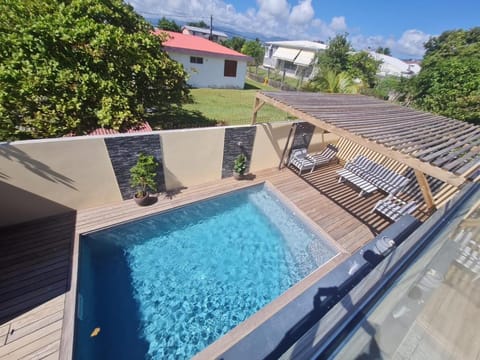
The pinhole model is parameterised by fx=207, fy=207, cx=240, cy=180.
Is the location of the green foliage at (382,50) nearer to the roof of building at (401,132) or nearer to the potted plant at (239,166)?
the roof of building at (401,132)

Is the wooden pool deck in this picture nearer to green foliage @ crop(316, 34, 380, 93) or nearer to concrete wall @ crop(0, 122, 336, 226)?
concrete wall @ crop(0, 122, 336, 226)

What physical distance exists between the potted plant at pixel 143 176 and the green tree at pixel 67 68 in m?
1.34

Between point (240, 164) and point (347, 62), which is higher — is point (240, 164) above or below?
below

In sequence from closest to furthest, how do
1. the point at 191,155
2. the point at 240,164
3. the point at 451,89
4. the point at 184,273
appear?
the point at 184,273 → the point at 191,155 → the point at 240,164 → the point at 451,89

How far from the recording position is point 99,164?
519 cm

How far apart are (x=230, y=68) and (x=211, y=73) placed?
1.93 meters

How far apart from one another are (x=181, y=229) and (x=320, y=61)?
69.4ft

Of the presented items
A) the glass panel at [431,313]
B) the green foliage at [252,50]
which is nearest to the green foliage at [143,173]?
the glass panel at [431,313]

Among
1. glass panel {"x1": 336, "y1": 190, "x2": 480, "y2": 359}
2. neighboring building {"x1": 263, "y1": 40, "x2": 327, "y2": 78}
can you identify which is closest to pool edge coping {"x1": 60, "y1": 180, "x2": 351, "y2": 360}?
glass panel {"x1": 336, "y1": 190, "x2": 480, "y2": 359}

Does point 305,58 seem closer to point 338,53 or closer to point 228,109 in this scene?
point 338,53

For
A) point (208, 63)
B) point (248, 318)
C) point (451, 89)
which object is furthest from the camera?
point (208, 63)

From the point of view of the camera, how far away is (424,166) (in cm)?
367

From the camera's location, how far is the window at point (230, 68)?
18069 mm

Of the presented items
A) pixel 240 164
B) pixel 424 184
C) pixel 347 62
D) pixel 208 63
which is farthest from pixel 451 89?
pixel 208 63
